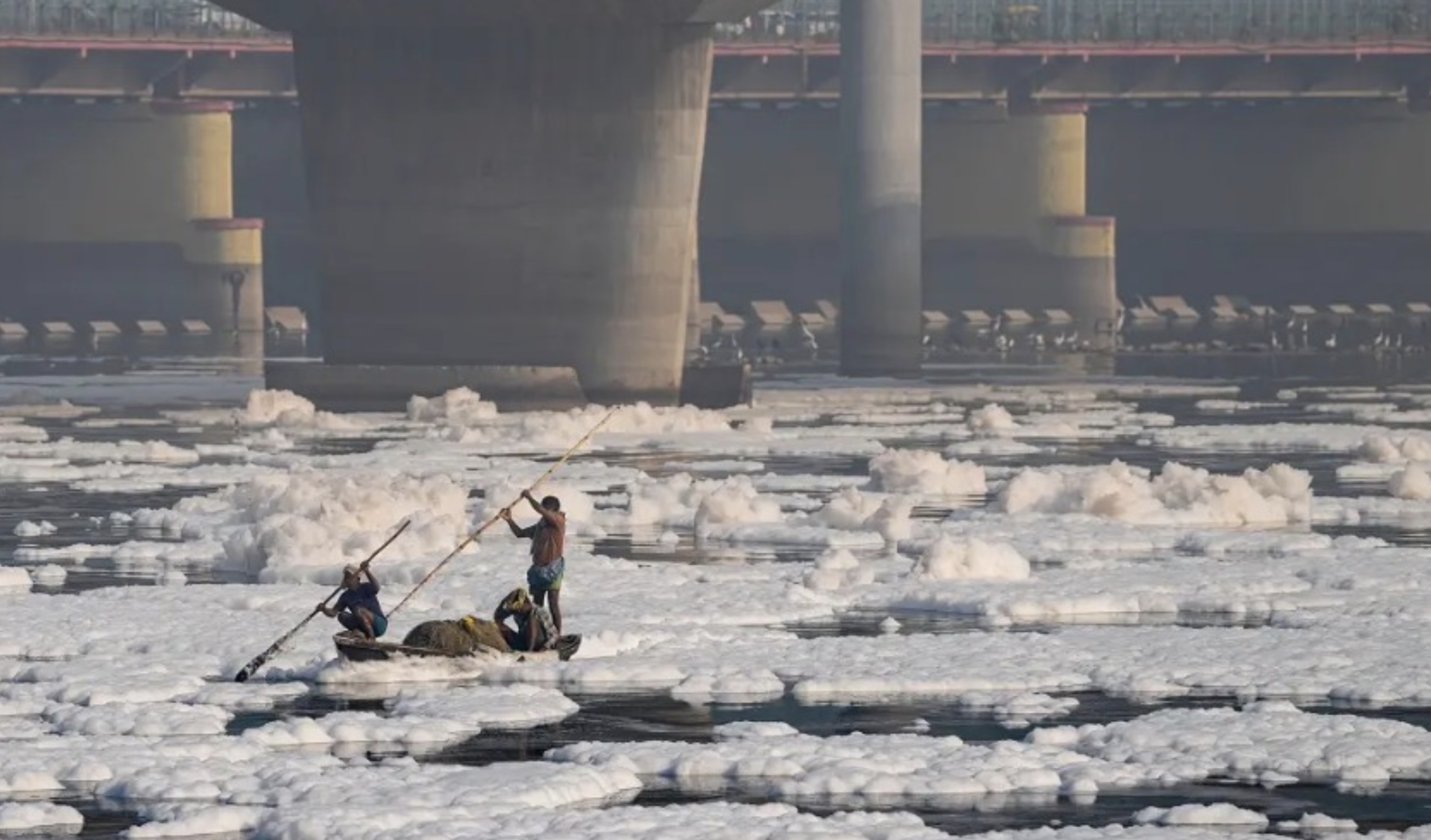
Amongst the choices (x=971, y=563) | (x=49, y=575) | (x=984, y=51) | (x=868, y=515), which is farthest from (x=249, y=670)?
(x=984, y=51)

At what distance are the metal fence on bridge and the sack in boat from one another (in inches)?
3409

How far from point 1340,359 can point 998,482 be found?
159 feet

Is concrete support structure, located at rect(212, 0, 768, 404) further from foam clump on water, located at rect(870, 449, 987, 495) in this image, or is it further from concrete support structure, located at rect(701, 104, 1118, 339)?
concrete support structure, located at rect(701, 104, 1118, 339)

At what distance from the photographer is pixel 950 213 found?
396ft

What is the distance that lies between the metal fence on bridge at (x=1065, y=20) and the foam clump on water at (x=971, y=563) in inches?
3191

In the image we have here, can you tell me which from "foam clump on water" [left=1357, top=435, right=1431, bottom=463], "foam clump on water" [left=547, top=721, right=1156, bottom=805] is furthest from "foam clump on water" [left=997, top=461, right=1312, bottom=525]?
"foam clump on water" [left=547, top=721, right=1156, bottom=805]

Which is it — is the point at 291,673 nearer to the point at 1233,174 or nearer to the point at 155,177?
the point at 155,177

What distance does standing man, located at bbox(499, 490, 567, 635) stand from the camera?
1137 inches

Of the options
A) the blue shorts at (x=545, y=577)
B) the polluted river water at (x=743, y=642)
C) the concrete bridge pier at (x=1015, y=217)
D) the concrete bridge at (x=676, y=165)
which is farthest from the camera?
the concrete bridge pier at (x=1015, y=217)

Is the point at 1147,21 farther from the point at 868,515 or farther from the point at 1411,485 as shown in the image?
the point at 868,515

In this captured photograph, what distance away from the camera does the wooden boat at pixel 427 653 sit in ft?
90.3

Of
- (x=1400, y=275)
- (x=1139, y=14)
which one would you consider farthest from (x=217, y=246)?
(x=1400, y=275)

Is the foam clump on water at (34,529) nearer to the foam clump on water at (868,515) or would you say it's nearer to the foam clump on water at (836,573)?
the foam clump on water at (868,515)

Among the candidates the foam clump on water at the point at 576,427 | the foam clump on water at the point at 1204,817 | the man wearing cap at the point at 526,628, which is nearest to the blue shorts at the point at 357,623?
the man wearing cap at the point at 526,628
